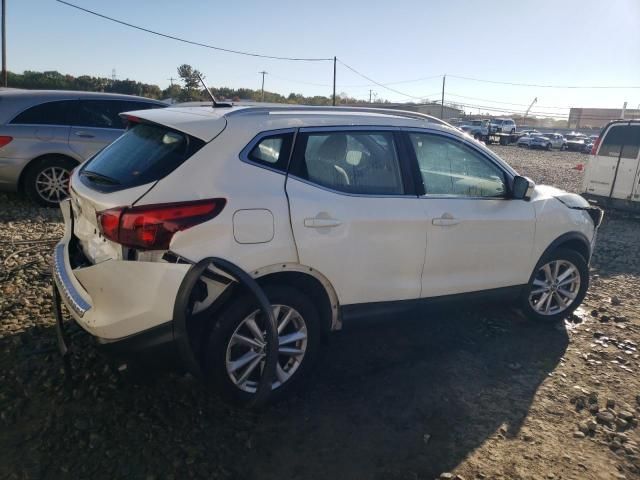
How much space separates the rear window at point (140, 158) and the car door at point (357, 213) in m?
0.68

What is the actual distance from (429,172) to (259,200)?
4.76 feet

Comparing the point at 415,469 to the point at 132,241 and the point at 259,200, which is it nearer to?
the point at 259,200

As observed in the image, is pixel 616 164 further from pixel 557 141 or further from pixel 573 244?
pixel 557 141

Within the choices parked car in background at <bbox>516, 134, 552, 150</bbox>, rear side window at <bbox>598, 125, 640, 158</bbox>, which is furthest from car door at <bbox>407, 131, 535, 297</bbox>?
parked car in background at <bbox>516, 134, 552, 150</bbox>

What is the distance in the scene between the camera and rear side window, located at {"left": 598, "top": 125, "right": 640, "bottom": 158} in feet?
32.3

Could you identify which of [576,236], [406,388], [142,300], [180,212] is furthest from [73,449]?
[576,236]

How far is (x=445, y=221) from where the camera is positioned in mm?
3748

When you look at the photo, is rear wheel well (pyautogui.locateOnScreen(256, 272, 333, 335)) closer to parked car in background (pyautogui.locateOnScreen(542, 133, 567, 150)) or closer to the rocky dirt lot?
the rocky dirt lot

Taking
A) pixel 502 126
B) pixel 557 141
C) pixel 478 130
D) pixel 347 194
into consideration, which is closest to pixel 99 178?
pixel 347 194

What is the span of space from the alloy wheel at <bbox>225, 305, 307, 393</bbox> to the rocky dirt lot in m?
0.21

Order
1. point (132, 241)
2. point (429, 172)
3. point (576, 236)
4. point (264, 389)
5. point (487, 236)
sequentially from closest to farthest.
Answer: point (132, 241), point (264, 389), point (429, 172), point (487, 236), point (576, 236)

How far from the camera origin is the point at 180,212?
2.73 meters

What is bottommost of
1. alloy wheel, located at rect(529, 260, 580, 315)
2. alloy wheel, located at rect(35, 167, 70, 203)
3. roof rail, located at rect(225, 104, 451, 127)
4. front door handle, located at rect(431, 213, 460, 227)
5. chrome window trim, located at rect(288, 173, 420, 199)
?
alloy wheel, located at rect(529, 260, 580, 315)

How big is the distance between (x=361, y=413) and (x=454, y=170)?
1.95m
